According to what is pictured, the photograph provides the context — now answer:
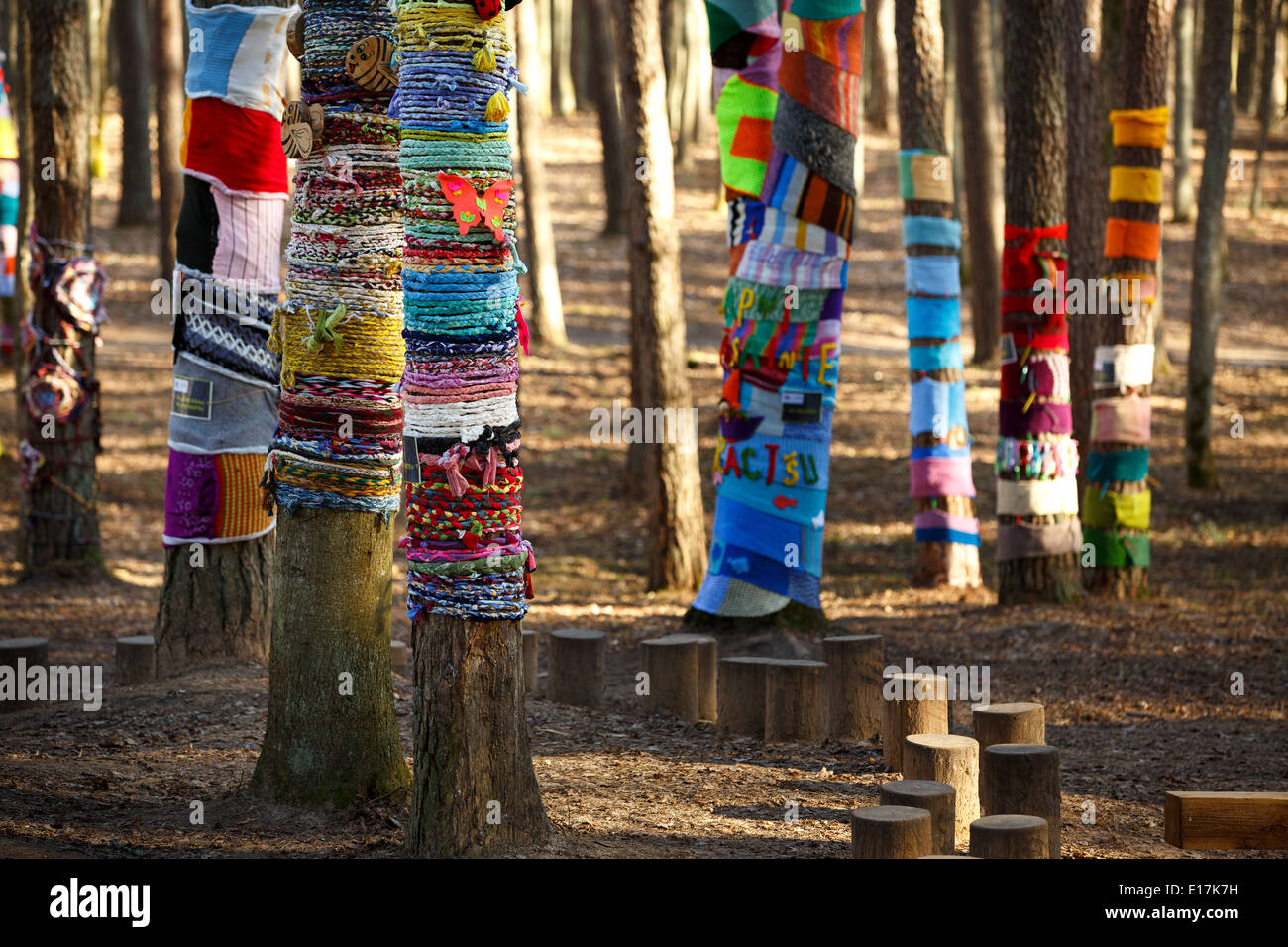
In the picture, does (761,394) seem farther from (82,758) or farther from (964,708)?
(82,758)

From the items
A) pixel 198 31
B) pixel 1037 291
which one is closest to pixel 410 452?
pixel 198 31

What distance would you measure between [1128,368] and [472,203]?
639 centimetres

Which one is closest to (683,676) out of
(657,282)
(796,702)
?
(796,702)

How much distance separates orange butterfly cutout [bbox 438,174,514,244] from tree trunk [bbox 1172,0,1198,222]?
66.9ft

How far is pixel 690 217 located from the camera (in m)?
24.7

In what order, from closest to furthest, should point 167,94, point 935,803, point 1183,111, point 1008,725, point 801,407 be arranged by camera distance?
1. point 935,803
2. point 1008,725
3. point 801,407
4. point 167,94
5. point 1183,111

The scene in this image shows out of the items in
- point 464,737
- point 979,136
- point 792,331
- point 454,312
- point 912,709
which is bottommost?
point 912,709

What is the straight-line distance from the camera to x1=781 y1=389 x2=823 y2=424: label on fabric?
762 centimetres

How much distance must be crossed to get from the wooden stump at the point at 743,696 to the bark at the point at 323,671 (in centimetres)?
191

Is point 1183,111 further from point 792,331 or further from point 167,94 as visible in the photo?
point 792,331

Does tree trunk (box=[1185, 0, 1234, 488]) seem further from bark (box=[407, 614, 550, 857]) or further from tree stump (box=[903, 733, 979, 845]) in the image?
bark (box=[407, 614, 550, 857])

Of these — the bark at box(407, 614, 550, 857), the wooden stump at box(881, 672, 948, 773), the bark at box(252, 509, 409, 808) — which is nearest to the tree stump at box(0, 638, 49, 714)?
the bark at box(252, 509, 409, 808)

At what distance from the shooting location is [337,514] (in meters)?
4.62
